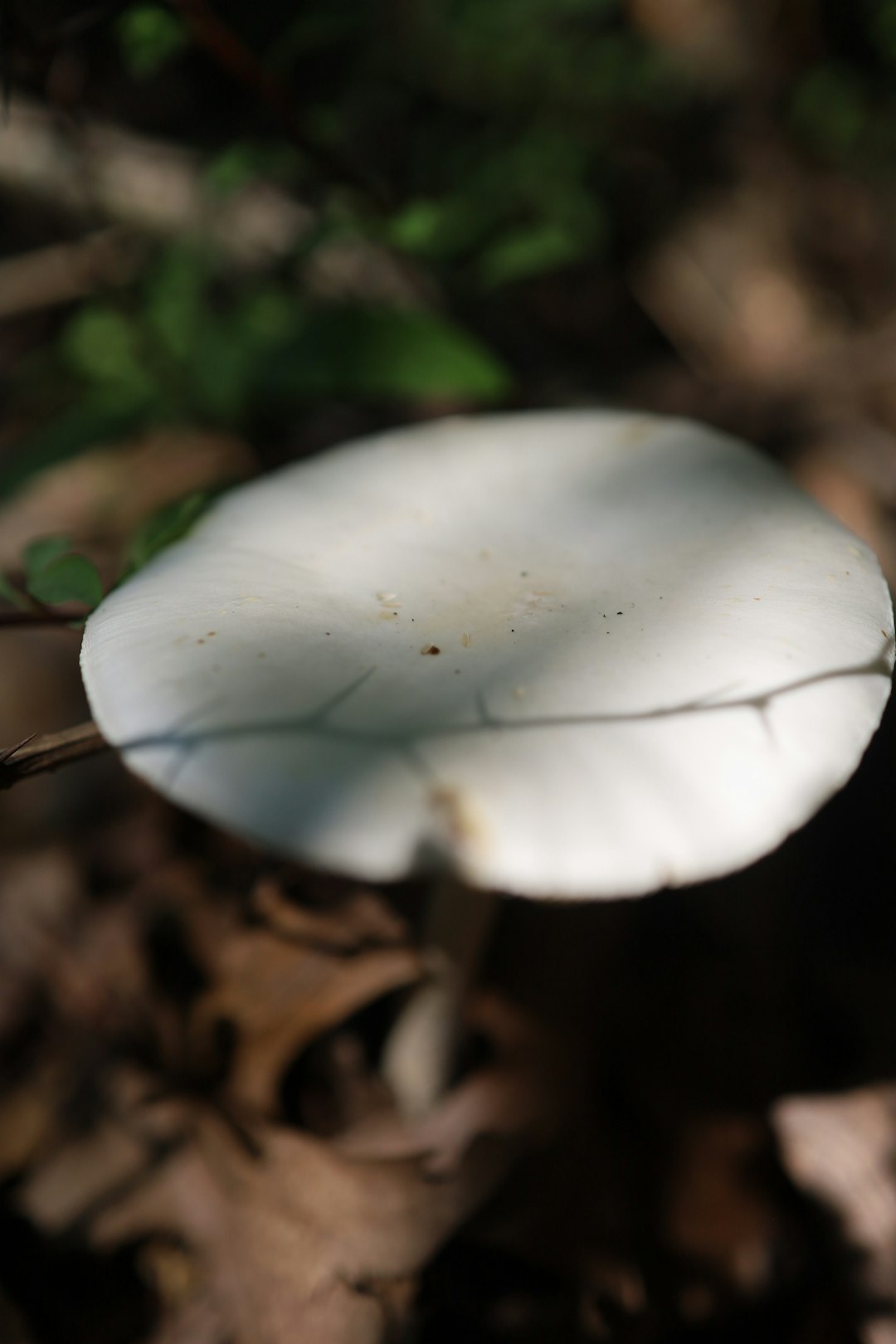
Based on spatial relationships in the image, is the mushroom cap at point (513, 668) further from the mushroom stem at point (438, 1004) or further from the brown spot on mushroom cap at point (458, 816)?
the mushroom stem at point (438, 1004)

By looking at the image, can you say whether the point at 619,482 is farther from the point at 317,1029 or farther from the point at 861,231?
the point at 861,231

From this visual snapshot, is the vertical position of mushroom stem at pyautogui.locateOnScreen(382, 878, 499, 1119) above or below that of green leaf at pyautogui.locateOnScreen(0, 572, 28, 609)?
below

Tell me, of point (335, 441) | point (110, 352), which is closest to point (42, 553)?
point (110, 352)

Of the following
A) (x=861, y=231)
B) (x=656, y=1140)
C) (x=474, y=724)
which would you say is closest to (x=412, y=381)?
(x=474, y=724)

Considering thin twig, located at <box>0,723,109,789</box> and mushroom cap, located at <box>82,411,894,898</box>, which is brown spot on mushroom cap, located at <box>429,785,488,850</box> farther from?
thin twig, located at <box>0,723,109,789</box>

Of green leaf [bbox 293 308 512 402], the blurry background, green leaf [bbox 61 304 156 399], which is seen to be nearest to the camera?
the blurry background

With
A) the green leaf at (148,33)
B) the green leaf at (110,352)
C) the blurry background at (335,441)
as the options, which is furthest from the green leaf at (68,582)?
the green leaf at (110,352)

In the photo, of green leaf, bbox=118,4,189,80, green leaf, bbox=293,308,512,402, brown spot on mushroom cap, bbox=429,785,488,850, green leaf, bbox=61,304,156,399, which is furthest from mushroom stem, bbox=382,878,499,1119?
green leaf, bbox=61,304,156,399
